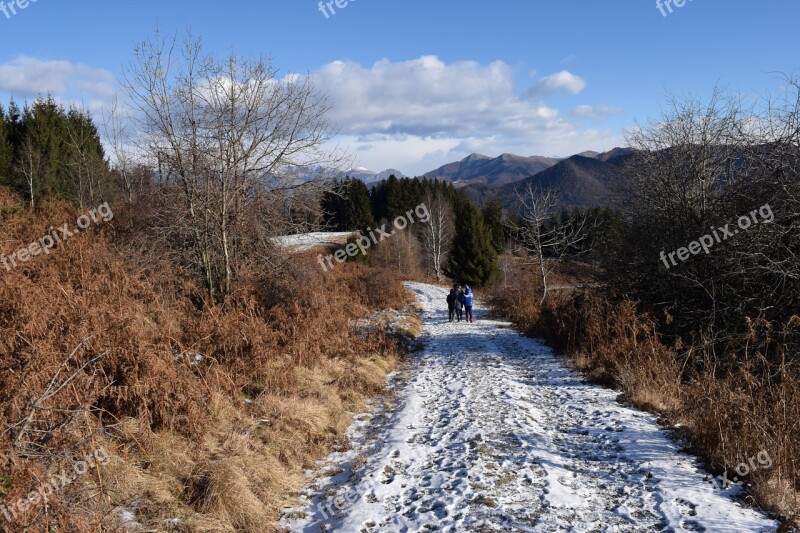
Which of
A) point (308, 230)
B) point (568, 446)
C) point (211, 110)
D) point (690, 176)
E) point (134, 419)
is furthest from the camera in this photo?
point (690, 176)

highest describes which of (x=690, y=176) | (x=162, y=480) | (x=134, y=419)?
(x=690, y=176)

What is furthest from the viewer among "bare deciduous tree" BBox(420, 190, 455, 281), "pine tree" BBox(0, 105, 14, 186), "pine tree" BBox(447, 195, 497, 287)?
"bare deciduous tree" BBox(420, 190, 455, 281)

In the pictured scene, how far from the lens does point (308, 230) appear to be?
1349cm

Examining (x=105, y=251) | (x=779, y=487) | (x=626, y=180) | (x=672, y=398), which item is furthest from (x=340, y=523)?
(x=626, y=180)

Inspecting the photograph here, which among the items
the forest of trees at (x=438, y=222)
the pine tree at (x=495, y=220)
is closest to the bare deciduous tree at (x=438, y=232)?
the forest of trees at (x=438, y=222)

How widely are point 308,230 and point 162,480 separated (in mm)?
9435

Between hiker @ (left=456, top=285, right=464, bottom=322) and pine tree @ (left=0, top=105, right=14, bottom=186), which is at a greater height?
pine tree @ (left=0, top=105, right=14, bottom=186)

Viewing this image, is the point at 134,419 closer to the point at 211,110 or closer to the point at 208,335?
the point at 208,335

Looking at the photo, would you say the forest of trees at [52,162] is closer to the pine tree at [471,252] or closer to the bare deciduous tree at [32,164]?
the bare deciduous tree at [32,164]

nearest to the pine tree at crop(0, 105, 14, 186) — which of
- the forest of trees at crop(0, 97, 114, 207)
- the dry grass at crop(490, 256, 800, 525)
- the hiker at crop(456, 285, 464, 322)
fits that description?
the forest of trees at crop(0, 97, 114, 207)

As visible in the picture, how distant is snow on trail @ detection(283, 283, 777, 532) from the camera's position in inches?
177

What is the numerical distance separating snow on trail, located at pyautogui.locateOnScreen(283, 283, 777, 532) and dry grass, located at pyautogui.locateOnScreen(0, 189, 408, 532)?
0.73m

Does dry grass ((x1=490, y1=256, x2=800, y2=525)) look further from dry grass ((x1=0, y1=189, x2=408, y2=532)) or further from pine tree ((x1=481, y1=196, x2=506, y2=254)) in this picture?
pine tree ((x1=481, y1=196, x2=506, y2=254))

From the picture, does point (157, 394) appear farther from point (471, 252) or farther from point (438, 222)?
point (438, 222)
